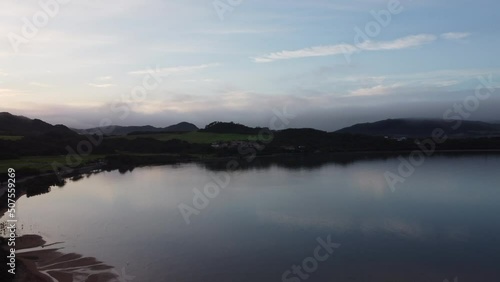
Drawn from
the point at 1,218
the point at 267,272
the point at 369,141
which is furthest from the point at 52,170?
the point at 369,141

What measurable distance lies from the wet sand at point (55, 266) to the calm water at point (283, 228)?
1.55 ft

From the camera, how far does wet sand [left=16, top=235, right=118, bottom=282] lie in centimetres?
956

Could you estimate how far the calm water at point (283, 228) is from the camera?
10.5m

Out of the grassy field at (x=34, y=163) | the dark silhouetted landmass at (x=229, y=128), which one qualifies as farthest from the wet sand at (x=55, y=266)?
the dark silhouetted landmass at (x=229, y=128)

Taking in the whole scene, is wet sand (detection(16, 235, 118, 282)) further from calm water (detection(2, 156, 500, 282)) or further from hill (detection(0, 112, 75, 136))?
hill (detection(0, 112, 75, 136))

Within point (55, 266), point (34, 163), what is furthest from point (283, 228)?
point (34, 163)

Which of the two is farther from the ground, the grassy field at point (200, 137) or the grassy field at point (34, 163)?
the grassy field at point (200, 137)

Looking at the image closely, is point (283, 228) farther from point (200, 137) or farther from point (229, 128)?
point (229, 128)

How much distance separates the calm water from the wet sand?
1.55 ft

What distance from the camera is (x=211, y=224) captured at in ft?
52.3

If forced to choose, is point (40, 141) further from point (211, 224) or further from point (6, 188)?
Answer: point (211, 224)

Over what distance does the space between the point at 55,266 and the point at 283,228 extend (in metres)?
7.46

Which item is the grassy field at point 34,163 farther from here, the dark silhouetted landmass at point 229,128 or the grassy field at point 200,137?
the dark silhouetted landmass at point 229,128

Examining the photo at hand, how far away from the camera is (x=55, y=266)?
10.5 m
